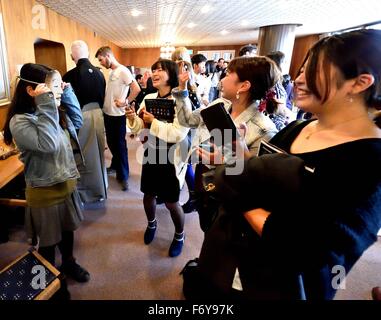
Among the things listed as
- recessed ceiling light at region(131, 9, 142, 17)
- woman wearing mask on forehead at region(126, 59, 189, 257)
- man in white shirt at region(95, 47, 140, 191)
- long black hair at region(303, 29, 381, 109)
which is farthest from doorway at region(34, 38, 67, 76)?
long black hair at region(303, 29, 381, 109)

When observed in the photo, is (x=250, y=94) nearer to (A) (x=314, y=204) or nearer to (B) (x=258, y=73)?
(B) (x=258, y=73)

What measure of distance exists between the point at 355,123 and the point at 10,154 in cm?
214

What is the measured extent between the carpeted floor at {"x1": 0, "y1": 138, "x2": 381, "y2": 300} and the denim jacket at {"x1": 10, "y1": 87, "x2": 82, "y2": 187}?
2.52ft

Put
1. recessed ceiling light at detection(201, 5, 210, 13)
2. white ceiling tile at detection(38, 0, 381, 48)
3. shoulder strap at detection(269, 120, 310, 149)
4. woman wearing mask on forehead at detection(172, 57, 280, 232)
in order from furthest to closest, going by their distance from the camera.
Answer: recessed ceiling light at detection(201, 5, 210, 13)
white ceiling tile at detection(38, 0, 381, 48)
woman wearing mask on forehead at detection(172, 57, 280, 232)
shoulder strap at detection(269, 120, 310, 149)

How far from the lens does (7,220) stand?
2.03 m

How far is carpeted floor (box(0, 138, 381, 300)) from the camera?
148 cm

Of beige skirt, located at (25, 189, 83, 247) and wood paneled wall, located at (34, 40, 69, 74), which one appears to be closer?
beige skirt, located at (25, 189, 83, 247)

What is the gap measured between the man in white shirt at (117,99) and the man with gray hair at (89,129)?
0.67 ft

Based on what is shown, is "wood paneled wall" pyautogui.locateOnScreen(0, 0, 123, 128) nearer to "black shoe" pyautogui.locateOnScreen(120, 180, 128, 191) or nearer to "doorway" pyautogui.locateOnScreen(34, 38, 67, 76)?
"doorway" pyautogui.locateOnScreen(34, 38, 67, 76)

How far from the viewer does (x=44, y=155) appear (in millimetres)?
1184

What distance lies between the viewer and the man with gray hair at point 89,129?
222 cm

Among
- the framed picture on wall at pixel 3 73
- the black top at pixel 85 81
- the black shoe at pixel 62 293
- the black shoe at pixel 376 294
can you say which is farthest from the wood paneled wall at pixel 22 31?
the black shoe at pixel 376 294

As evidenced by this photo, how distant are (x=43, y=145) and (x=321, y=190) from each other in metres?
1.17
